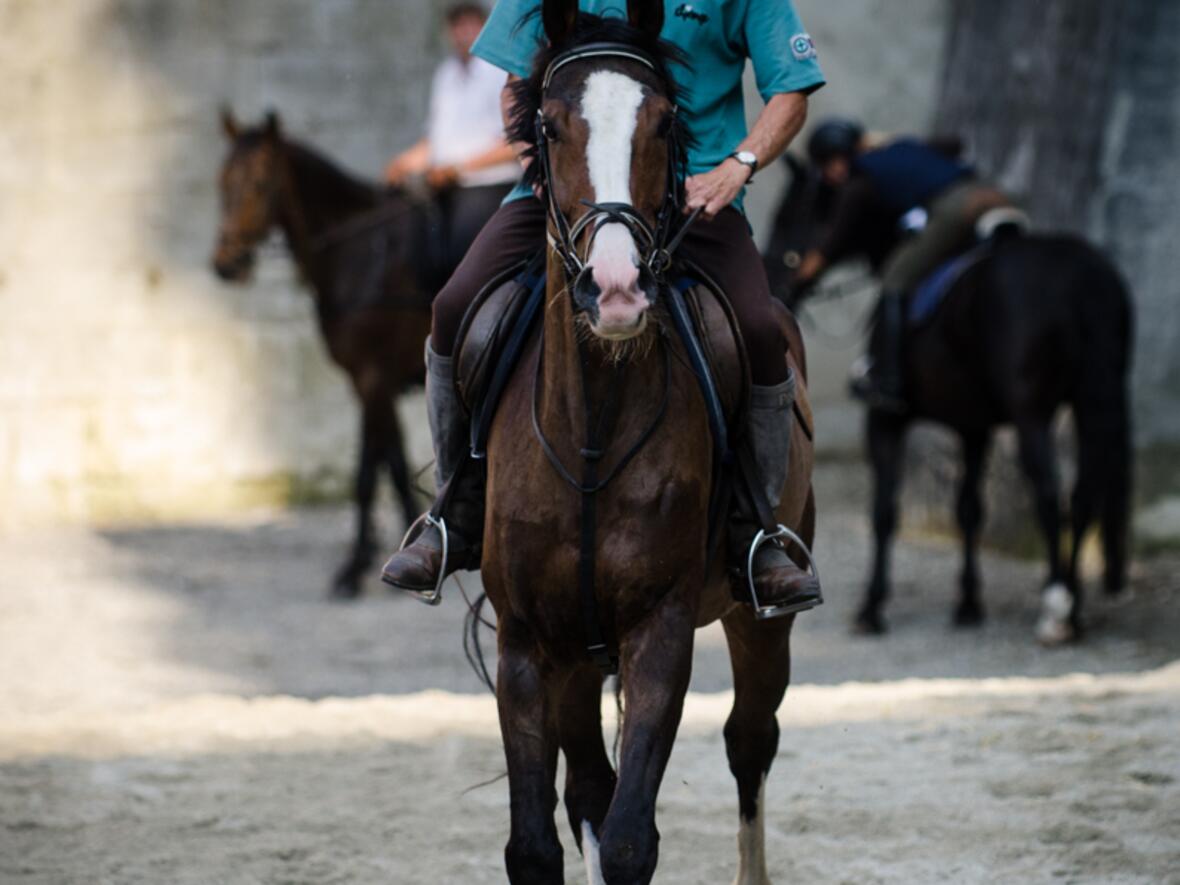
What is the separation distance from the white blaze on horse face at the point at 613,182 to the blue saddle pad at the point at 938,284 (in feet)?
20.3

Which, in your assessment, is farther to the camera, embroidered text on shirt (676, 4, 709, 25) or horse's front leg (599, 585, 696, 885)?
embroidered text on shirt (676, 4, 709, 25)

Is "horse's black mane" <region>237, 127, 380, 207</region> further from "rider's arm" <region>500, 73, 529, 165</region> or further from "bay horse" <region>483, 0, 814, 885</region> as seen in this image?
"bay horse" <region>483, 0, 814, 885</region>

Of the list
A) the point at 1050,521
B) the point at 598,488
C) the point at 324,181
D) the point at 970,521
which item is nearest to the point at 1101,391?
the point at 1050,521

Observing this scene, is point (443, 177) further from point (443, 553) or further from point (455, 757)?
point (443, 553)

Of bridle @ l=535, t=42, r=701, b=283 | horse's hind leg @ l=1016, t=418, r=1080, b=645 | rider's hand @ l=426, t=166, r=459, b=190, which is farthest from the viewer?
rider's hand @ l=426, t=166, r=459, b=190

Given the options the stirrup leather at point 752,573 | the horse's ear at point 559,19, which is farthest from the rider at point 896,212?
the horse's ear at point 559,19

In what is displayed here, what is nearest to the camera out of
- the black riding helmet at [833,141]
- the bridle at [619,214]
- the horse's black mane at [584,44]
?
the bridle at [619,214]

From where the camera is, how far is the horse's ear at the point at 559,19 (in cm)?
393

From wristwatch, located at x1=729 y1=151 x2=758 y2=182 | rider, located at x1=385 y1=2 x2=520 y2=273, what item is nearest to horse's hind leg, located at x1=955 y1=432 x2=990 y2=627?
rider, located at x1=385 y1=2 x2=520 y2=273

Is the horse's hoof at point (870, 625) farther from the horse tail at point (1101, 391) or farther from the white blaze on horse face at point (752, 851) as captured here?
the white blaze on horse face at point (752, 851)

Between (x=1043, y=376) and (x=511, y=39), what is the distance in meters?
5.63

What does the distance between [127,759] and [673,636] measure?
9.80 ft

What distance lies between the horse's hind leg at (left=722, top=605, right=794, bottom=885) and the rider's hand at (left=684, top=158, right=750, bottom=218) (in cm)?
126

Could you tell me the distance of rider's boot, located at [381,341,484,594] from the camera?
428 centimetres
